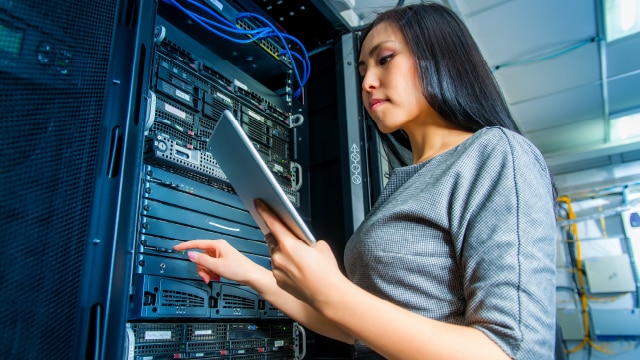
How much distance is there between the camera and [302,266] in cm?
47

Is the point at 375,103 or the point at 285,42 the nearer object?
the point at 375,103

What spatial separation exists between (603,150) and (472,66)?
14.1ft

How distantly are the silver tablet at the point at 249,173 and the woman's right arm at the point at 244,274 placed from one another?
0.82 ft

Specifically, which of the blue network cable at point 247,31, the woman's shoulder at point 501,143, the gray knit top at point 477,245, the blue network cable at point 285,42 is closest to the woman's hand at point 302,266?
the gray knit top at point 477,245

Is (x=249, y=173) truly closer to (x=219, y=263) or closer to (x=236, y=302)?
(x=219, y=263)

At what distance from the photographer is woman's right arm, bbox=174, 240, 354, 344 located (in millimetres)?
845

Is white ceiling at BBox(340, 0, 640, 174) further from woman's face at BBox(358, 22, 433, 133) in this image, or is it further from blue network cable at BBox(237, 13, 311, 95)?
woman's face at BBox(358, 22, 433, 133)

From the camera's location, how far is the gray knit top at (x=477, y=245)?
48cm

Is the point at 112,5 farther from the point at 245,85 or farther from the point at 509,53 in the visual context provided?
the point at 509,53

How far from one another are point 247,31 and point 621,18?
2497 mm

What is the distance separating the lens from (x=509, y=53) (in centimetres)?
288

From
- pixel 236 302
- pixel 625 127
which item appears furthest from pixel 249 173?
pixel 625 127

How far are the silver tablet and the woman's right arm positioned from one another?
250mm

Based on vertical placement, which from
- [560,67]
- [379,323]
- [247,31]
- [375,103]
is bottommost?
[379,323]
